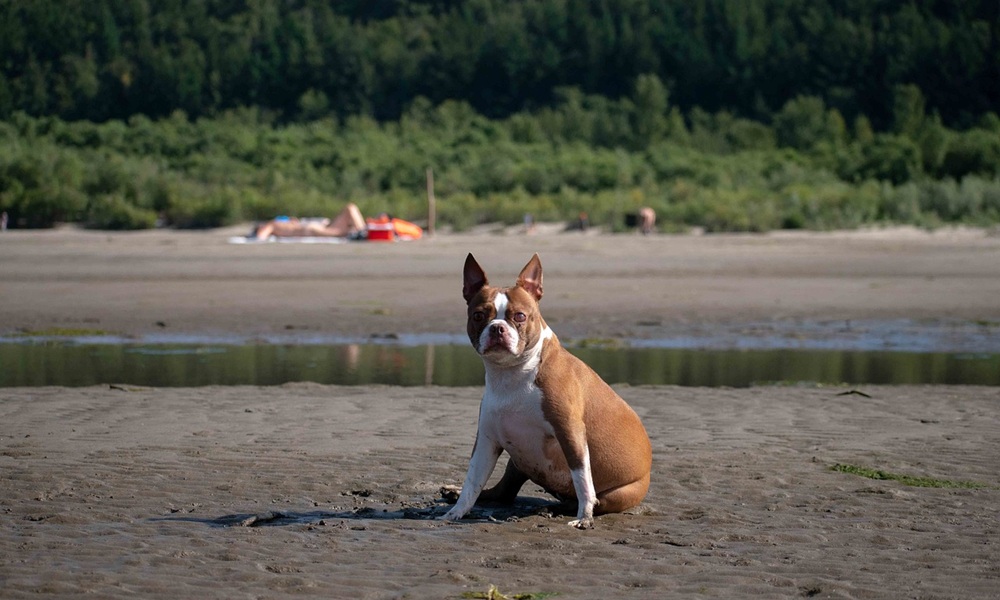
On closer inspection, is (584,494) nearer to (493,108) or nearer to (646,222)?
(646,222)

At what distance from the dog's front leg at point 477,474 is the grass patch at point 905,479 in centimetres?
273

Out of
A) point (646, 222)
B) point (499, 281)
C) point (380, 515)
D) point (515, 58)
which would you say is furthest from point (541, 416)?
point (515, 58)

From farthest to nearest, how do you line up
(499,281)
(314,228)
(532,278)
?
(314,228) < (499,281) < (532,278)

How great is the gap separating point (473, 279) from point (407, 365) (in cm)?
849

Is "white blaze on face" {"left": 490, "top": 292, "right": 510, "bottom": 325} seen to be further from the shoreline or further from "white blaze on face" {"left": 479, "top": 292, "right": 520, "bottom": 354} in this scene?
the shoreline

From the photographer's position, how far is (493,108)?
4771 inches

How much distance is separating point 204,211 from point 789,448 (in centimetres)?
4568

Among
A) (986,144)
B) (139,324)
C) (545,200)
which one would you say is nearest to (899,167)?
(986,144)

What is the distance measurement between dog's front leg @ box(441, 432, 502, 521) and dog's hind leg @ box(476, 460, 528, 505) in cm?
31

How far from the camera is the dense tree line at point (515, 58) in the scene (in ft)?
373

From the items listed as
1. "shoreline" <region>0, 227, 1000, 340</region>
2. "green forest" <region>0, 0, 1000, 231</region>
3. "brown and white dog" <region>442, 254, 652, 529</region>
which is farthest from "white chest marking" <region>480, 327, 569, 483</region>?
"green forest" <region>0, 0, 1000, 231</region>

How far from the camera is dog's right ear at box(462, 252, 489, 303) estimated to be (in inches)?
292

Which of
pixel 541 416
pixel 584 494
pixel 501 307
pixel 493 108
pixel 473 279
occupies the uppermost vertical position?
pixel 493 108

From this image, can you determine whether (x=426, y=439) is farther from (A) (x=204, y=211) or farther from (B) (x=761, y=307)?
(A) (x=204, y=211)
